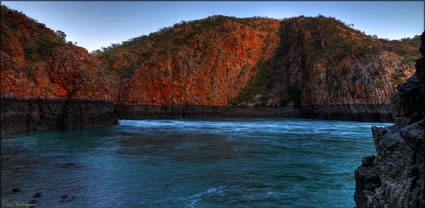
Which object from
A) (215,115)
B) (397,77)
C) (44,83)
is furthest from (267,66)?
(44,83)

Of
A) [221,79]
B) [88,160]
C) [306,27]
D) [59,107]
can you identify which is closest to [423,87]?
[88,160]

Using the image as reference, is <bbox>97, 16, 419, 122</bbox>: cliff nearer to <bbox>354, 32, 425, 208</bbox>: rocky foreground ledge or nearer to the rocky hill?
the rocky hill

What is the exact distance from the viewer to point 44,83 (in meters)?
18.5

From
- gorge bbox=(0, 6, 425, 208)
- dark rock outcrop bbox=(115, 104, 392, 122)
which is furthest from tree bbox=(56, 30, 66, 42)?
dark rock outcrop bbox=(115, 104, 392, 122)

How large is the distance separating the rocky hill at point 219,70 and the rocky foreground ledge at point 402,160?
1799 cm

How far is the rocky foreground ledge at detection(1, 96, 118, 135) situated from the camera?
589 inches

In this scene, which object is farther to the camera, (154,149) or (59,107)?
(59,107)

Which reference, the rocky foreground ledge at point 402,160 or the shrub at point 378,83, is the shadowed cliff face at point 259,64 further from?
the rocky foreground ledge at point 402,160

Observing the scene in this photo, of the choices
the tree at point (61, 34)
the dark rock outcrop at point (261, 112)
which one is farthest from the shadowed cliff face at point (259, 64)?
the tree at point (61, 34)

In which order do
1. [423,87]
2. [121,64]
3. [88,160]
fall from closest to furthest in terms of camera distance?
[423,87]
[88,160]
[121,64]

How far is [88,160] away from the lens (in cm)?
934

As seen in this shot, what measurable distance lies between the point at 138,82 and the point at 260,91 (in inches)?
968

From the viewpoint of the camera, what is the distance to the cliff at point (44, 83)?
15.7m

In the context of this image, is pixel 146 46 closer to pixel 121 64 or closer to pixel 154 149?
pixel 121 64
